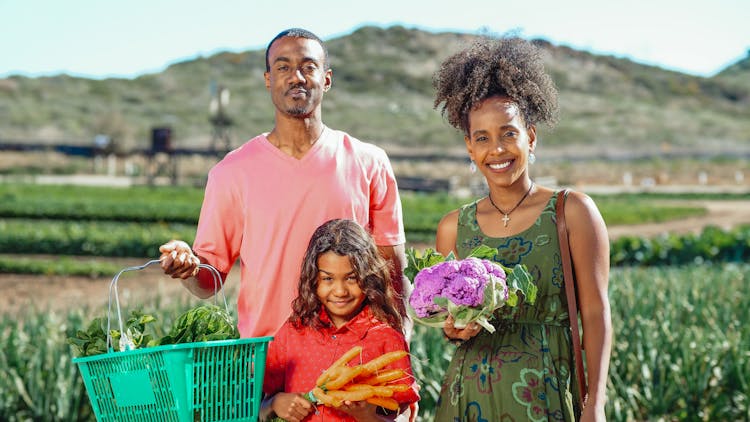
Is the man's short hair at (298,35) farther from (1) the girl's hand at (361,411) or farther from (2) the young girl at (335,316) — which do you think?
(1) the girl's hand at (361,411)

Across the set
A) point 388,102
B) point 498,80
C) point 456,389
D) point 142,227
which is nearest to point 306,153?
point 498,80

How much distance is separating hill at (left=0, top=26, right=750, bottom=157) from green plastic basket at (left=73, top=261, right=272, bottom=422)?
183 feet

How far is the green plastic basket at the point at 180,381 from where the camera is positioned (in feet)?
7.78

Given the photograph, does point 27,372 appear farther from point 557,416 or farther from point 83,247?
point 83,247

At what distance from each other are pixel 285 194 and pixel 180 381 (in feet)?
2.70

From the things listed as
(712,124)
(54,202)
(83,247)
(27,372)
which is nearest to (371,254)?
(27,372)

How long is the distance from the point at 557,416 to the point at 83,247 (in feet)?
43.3

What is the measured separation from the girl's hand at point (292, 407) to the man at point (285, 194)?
14.5 inches

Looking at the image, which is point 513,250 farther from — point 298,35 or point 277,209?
point 298,35

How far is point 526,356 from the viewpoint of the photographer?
2.73m

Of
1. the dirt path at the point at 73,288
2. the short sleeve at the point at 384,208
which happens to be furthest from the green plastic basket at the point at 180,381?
the dirt path at the point at 73,288

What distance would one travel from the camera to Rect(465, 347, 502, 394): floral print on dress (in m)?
2.74

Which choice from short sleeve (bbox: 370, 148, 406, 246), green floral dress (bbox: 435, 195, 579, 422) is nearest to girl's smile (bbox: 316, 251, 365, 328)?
short sleeve (bbox: 370, 148, 406, 246)

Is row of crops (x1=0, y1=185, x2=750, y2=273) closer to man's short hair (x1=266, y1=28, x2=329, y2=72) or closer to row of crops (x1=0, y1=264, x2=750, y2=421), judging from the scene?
row of crops (x1=0, y1=264, x2=750, y2=421)
